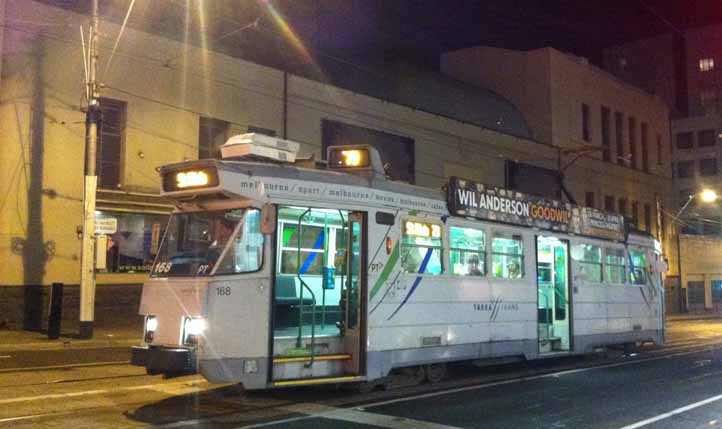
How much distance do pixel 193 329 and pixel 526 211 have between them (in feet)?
22.6

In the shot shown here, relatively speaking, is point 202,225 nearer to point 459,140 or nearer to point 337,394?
point 337,394

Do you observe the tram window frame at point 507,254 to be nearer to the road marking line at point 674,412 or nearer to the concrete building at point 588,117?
the road marking line at point 674,412

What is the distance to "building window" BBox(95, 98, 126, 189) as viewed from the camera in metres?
22.3

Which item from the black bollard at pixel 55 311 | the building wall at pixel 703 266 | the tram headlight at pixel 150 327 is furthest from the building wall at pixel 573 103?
the tram headlight at pixel 150 327

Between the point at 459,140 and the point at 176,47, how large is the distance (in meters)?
16.2

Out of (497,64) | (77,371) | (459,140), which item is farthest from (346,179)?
(497,64)

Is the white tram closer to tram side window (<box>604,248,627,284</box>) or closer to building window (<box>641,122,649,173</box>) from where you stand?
tram side window (<box>604,248,627,284</box>)

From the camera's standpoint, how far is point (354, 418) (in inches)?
328

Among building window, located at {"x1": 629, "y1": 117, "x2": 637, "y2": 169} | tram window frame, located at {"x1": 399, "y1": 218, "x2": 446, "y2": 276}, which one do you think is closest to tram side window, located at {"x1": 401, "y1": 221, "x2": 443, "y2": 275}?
tram window frame, located at {"x1": 399, "y1": 218, "x2": 446, "y2": 276}

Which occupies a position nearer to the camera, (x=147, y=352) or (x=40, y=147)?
(x=147, y=352)

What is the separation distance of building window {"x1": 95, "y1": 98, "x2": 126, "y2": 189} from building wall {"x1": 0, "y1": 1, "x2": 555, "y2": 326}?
0.71ft

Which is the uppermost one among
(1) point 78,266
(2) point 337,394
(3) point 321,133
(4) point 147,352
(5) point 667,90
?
(5) point 667,90

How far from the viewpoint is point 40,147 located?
20.7m

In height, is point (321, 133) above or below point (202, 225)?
above
